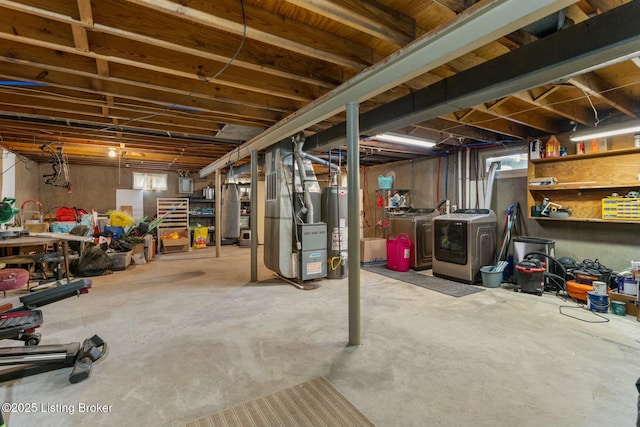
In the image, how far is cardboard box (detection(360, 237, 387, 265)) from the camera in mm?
5668

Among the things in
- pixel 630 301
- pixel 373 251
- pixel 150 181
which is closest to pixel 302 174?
pixel 373 251

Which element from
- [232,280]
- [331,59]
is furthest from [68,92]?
[232,280]

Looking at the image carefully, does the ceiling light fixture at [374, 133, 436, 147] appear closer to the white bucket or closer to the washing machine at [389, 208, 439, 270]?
the washing machine at [389, 208, 439, 270]

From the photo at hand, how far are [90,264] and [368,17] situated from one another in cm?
550

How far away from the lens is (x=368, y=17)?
1761 millimetres

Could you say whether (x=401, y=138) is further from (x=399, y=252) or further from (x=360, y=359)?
(x=360, y=359)

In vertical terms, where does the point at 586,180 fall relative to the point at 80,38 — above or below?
below

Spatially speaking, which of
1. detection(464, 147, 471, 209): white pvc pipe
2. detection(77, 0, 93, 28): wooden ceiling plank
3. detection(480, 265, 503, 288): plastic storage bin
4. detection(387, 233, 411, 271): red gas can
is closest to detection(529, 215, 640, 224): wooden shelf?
detection(480, 265, 503, 288): plastic storage bin

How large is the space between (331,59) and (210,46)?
921 millimetres

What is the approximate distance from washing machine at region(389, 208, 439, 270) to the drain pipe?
2.18m

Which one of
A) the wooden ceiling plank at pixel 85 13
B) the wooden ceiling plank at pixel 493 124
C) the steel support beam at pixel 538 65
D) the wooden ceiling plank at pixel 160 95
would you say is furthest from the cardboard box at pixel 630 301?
the wooden ceiling plank at pixel 85 13

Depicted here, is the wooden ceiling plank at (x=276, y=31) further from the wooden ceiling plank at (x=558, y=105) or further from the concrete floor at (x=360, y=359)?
the concrete floor at (x=360, y=359)

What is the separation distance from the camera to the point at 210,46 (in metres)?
2.10

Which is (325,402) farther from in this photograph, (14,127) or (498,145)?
(14,127)
